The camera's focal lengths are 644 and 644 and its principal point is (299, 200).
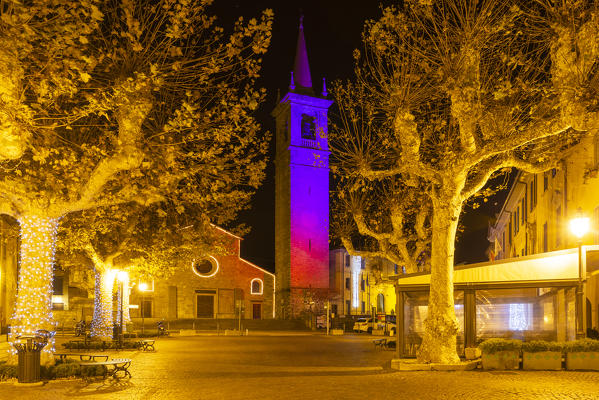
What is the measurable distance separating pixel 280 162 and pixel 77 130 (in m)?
52.9

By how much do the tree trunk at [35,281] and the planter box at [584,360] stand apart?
523 inches

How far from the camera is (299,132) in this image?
68.2 m

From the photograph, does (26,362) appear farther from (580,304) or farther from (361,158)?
(580,304)

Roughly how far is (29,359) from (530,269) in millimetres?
13578

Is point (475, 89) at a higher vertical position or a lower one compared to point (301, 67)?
lower

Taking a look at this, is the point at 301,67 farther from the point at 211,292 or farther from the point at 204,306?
the point at 204,306

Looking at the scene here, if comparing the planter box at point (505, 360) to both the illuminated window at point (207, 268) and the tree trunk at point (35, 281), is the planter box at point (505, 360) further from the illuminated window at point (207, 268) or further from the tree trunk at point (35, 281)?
the illuminated window at point (207, 268)

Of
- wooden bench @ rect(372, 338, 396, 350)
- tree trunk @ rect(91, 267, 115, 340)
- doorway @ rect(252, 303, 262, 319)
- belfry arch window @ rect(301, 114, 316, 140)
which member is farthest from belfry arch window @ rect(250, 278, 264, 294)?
wooden bench @ rect(372, 338, 396, 350)

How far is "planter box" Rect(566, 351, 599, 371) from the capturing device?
1633cm

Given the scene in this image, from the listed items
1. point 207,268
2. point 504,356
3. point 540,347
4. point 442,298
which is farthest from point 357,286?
point 540,347

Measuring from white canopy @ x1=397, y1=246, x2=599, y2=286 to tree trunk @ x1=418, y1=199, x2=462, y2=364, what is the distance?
173 cm

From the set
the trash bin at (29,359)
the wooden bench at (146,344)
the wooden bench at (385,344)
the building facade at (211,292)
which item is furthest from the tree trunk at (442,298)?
the building facade at (211,292)

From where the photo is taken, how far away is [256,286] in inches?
2645

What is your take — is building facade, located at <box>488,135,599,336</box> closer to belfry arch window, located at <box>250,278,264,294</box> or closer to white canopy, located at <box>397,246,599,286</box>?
white canopy, located at <box>397,246,599,286</box>
